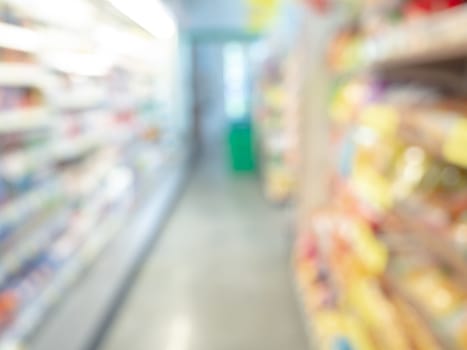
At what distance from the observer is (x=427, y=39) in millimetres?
Result: 1155

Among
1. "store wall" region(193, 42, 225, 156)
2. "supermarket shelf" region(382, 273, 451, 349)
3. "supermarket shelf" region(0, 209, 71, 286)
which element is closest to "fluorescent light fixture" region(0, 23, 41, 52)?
"supermarket shelf" region(0, 209, 71, 286)

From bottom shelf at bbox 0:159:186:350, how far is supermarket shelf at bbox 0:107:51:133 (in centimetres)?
89

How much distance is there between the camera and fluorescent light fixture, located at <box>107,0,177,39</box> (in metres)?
3.33

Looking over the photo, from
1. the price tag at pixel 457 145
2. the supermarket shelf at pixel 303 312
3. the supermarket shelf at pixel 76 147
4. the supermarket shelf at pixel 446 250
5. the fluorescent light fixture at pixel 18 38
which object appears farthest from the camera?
the supermarket shelf at pixel 76 147

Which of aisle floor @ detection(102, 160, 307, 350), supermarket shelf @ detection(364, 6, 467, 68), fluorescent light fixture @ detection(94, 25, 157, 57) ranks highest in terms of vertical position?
fluorescent light fixture @ detection(94, 25, 157, 57)

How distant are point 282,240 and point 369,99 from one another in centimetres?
236

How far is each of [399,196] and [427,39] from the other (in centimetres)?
58

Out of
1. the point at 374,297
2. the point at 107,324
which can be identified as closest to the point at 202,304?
the point at 107,324

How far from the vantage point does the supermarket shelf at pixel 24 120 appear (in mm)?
2098

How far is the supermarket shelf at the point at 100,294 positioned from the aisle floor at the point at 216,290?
121mm

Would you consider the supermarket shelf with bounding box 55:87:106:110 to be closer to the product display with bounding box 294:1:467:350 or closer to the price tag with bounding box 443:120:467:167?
the product display with bounding box 294:1:467:350

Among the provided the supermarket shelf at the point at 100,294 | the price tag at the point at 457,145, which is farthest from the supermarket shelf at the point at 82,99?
the price tag at the point at 457,145

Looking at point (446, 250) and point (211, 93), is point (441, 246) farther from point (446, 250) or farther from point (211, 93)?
point (211, 93)

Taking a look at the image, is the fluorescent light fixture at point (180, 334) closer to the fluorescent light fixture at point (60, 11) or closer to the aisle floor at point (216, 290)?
the aisle floor at point (216, 290)
